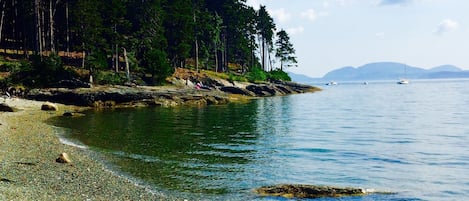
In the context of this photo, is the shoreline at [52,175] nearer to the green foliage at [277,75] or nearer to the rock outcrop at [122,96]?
the rock outcrop at [122,96]

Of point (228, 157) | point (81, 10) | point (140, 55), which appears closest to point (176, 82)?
point (140, 55)

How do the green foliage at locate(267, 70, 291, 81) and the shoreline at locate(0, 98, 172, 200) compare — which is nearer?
the shoreline at locate(0, 98, 172, 200)

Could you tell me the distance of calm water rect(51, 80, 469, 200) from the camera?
17.3 m

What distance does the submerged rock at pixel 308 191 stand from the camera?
15.7 meters

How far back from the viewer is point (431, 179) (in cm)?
1825

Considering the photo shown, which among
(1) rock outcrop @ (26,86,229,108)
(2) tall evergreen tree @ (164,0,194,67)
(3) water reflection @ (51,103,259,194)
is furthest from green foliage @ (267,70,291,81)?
(3) water reflection @ (51,103,259,194)

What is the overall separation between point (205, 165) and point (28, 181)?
8.00 meters

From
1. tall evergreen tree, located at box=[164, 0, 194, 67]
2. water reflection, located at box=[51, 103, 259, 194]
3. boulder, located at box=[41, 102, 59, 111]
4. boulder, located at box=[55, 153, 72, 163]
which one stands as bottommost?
water reflection, located at box=[51, 103, 259, 194]

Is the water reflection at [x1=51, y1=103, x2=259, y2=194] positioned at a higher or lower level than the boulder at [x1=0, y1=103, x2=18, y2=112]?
lower

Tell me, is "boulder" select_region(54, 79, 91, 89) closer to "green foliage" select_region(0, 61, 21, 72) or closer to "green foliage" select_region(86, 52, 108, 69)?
"green foliage" select_region(86, 52, 108, 69)

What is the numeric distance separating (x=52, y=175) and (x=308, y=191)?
9.66 meters

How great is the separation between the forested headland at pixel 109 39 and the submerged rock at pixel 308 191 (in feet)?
153

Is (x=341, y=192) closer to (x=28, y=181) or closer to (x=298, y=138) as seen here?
(x=28, y=181)

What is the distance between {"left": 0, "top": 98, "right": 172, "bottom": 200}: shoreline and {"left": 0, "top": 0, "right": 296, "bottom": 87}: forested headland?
111 ft
